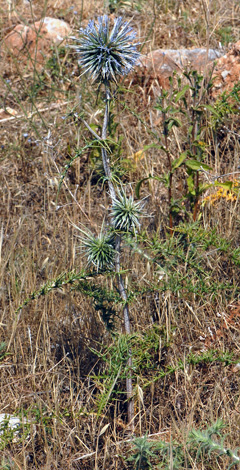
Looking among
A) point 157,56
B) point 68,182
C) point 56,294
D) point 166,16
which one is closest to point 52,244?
point 56,294

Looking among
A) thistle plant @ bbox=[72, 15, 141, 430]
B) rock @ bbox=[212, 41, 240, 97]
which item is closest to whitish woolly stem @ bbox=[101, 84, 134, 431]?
thistle plant @ bbox=[72, 15, 141, 430]

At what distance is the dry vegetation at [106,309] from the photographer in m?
2.56

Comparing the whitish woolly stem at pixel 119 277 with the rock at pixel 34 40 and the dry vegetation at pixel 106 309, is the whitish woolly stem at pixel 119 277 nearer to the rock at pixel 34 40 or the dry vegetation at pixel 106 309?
the dry vegetation at pixel 106 309

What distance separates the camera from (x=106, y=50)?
2129 mm

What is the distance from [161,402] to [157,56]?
2.97 metres

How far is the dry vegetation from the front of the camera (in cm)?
256

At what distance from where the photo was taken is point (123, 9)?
5215mm

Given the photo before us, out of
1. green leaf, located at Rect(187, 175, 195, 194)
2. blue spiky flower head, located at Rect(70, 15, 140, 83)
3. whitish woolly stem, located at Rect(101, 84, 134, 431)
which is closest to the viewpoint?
blue spiky flower head, located at Rect(70, 15, 140, 83)

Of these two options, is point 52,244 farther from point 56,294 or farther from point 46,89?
point 46,89

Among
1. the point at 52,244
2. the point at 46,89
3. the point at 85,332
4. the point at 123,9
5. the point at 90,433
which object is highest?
the point at 123,9

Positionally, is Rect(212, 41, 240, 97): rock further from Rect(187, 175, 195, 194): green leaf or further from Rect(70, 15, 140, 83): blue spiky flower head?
Rect(70, 15, 140, 83): blue spiky flower head

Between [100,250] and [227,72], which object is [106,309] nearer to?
[100,250]

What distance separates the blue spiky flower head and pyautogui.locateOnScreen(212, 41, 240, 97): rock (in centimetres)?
195

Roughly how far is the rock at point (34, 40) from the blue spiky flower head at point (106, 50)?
2.88m
